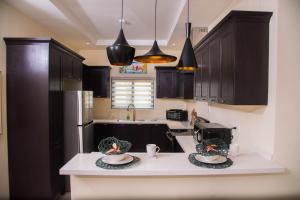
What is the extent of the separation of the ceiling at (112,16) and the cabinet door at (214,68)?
63 centimetres

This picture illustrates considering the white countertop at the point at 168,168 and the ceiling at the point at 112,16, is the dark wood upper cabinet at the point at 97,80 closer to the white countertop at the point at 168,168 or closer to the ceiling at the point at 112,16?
the ceiling at the point at 112,16

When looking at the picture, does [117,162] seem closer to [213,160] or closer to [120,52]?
[213,160]

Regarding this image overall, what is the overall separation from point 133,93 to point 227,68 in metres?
3.56

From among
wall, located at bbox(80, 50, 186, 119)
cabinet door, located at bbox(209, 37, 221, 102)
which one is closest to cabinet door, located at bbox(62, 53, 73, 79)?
wall, located at bbox(80, 50, 186, 119)

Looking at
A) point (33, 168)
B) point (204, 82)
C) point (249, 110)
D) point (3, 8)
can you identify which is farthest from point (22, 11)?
point (249, 110)

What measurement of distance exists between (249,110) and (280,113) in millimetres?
411

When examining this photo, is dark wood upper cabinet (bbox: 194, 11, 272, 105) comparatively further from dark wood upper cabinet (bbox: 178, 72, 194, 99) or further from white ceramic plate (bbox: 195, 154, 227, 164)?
dark wood upper cabinet (bbox: 178, 72, 194, 99)

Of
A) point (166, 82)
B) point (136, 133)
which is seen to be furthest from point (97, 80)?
point (166, 82)

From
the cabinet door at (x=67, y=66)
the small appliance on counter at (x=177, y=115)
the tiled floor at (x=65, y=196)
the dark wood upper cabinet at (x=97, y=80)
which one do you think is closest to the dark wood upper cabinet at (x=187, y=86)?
the small appliance on counter at (x=177, y=115)

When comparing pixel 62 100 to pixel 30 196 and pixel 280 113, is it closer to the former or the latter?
pixel 30 196

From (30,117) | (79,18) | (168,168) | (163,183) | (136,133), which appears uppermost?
(79,18)

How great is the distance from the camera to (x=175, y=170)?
1.57 meters

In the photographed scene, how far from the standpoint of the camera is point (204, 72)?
2.79 meters

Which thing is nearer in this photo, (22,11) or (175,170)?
(175,170)
